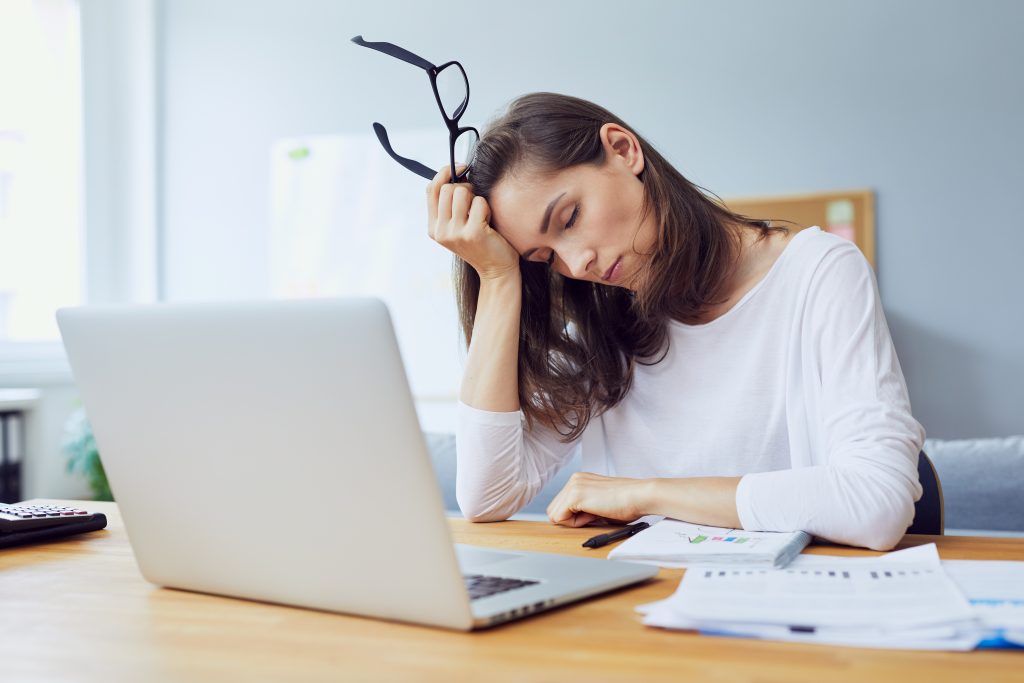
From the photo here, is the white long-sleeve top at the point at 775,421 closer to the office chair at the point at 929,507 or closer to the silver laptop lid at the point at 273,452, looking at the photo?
the office chair at the point at 929,507

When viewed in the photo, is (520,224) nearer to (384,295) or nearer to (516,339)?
(516,339)

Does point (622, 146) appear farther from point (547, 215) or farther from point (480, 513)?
point (480, 513)

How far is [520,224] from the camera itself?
126cm

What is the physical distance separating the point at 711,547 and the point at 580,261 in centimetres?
47

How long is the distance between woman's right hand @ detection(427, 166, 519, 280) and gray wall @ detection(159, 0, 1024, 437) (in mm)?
2079

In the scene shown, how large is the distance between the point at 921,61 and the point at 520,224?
2.31 meters

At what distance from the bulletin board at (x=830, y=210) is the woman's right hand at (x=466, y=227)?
6.30ft

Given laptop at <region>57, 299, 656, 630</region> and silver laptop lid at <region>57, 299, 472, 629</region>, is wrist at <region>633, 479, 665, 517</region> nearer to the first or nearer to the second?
laptop at <region>57, 299, 656, 630</region>

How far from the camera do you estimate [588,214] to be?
1.24 m

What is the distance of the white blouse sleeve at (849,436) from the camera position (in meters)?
0.93

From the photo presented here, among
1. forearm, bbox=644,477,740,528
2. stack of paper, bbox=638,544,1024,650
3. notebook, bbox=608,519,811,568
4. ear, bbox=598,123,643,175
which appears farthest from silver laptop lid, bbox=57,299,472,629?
ear, bbox=598,123,643,175

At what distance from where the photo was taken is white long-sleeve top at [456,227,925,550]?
98 cm

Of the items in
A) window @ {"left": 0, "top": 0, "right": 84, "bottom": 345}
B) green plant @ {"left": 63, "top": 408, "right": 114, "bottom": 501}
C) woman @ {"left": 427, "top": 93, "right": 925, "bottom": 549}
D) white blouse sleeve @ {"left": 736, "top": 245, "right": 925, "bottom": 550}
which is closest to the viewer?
white blouse sleeve @ {"left": 736, "top": 245, "right": 925, "bottom": 550}

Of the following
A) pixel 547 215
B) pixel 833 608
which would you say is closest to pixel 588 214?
pixel 547 215
